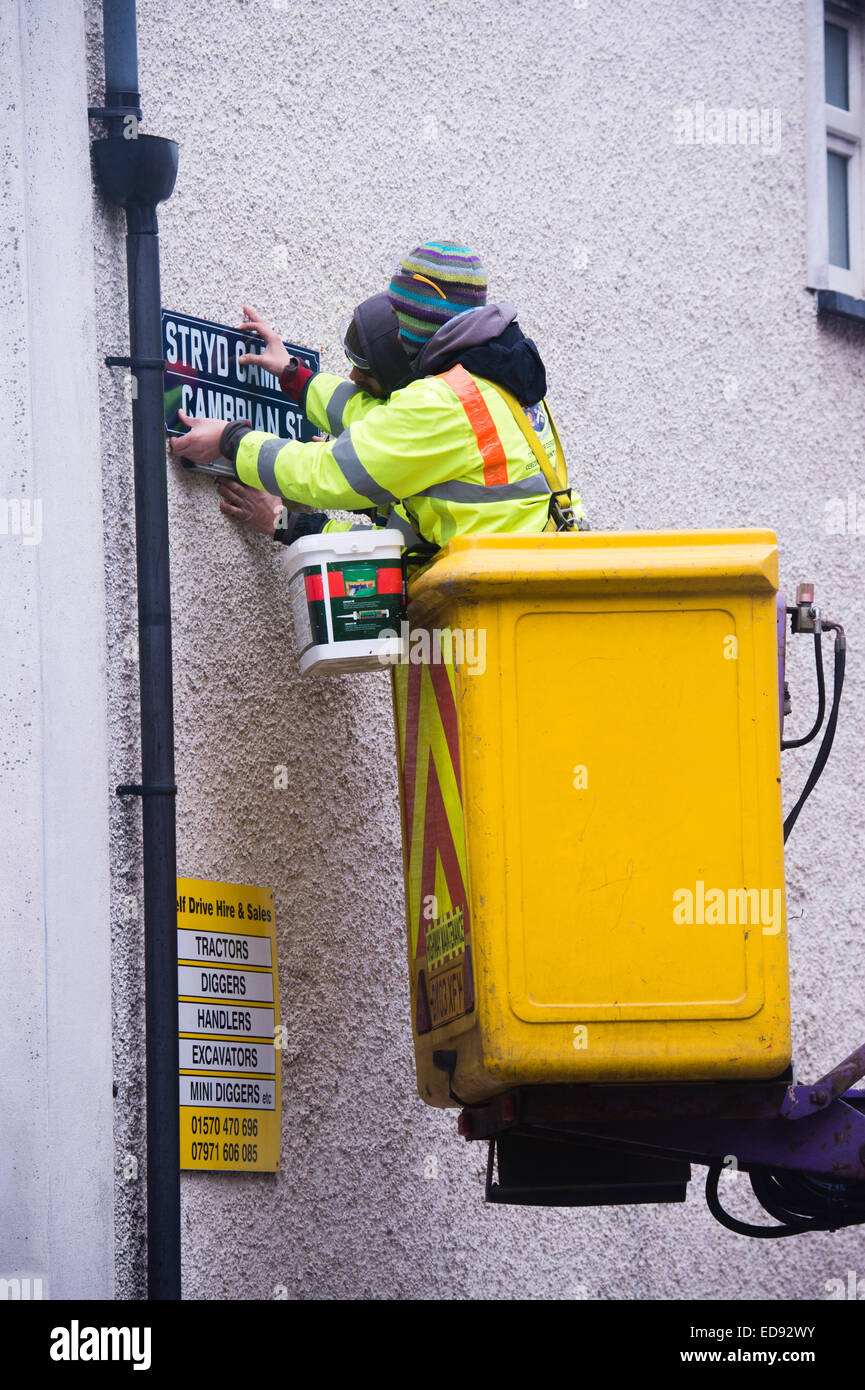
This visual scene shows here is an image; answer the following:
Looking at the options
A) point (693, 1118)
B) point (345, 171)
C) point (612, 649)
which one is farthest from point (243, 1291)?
point (345, 171)

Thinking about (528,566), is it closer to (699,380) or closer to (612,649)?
(612,649)

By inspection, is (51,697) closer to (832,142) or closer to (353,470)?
(353,470)

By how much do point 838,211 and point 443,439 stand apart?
3.03 m

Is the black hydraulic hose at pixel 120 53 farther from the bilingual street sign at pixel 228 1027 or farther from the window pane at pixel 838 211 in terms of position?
the window pane at pixel 838 211

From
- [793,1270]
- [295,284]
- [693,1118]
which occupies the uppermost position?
[295,284]

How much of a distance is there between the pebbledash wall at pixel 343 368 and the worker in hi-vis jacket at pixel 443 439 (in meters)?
0.46

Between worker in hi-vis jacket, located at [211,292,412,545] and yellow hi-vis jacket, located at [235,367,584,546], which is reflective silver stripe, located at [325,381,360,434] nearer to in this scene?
worker in hi-vis jacket, located at [211,292,412,545]

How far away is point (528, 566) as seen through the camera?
3.00m

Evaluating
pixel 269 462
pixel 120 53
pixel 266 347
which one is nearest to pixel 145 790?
pixel 269 462

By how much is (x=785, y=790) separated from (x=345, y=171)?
212 centimetres

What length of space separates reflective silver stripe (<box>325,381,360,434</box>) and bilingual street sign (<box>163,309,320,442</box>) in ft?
0.53

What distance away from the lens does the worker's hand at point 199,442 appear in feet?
12.3

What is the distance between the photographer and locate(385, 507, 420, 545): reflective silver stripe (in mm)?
3619

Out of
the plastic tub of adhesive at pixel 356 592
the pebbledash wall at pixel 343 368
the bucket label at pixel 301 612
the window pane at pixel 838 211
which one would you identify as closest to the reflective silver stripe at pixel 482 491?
the plastic tub of adhesive at pixel 356 592
